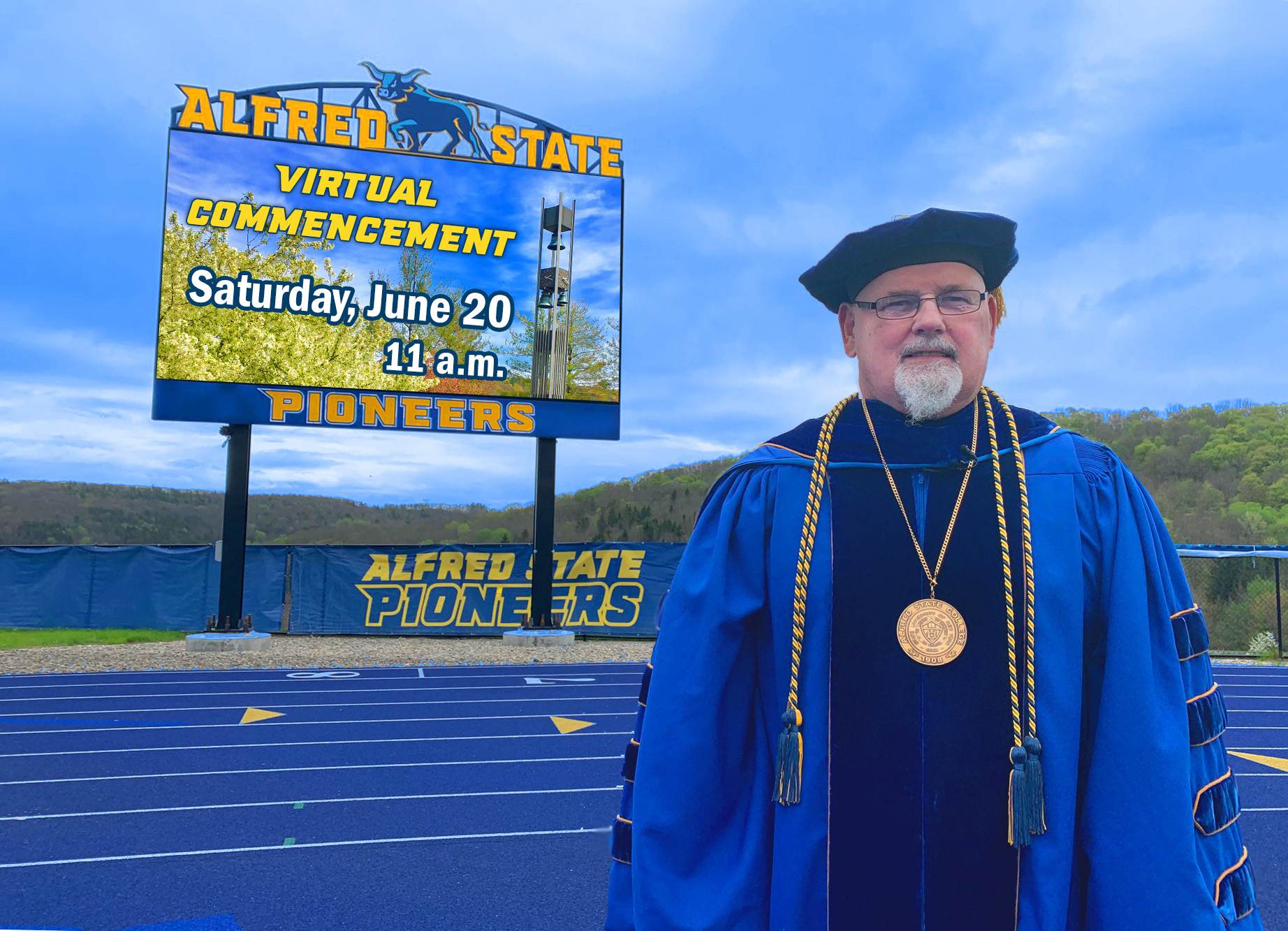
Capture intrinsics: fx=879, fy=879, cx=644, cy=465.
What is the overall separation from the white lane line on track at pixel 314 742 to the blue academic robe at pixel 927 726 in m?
6.62

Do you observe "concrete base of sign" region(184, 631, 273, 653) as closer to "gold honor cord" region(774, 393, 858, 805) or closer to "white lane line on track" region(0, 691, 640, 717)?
"white lane line on track" region(0, 691, 640, 717)

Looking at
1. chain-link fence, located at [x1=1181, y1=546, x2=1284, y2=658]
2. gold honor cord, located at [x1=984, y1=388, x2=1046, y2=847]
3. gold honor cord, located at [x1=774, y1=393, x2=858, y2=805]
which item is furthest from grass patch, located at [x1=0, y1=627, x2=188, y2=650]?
chain-link fence, located at [x1=1181, y1=546, x2=1284, y2=658]

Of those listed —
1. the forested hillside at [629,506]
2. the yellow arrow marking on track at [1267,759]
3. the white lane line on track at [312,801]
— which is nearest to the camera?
the white lane line on track at [312,801]

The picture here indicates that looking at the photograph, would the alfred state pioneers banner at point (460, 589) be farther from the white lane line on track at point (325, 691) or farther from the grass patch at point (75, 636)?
the white lane line on track at point (325, 691)

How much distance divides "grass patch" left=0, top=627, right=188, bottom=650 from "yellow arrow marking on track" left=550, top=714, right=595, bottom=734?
1142 cm

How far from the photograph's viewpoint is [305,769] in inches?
274

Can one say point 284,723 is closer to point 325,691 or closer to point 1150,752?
point 325,691

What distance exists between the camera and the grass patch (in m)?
16.1

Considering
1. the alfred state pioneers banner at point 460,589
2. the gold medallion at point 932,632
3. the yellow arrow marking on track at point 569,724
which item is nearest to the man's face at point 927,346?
the gold medallion at point 932,632

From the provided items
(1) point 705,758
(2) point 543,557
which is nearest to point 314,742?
(1) point 705,758

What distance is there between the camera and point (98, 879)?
4.57 meters

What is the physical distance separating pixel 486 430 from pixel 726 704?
14512mm

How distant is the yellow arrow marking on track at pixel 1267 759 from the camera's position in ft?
23.7

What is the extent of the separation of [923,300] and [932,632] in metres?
0.69
